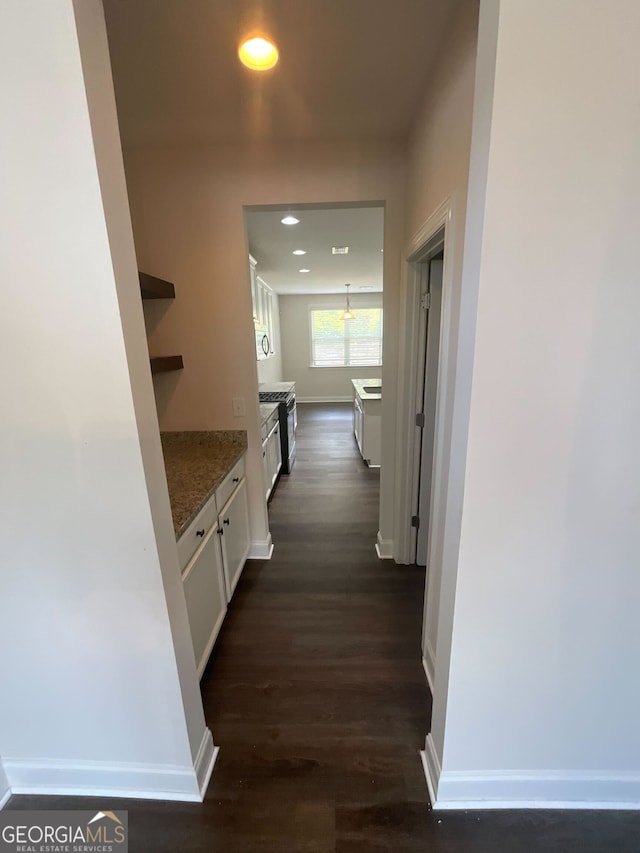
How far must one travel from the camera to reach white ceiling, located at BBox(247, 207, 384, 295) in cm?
307

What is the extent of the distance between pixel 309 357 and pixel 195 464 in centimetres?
698

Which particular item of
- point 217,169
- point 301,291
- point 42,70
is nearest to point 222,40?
point 217,169

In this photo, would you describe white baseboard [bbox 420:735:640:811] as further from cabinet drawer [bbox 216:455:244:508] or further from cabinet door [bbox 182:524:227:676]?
cabinet drawer [bbox 216:455:244:508]

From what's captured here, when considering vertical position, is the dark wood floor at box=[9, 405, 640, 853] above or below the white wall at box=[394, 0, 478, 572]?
below

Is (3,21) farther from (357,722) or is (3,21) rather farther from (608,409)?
(357,722)

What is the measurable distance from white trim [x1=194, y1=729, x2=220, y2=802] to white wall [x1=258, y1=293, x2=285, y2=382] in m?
5.14

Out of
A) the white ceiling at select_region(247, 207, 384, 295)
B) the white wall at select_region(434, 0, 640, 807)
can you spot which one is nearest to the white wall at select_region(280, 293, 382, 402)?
the white ceiling at select_region(247, 207, 384, 295)

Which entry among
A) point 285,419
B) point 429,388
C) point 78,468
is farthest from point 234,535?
point 285,419

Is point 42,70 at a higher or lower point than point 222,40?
lower

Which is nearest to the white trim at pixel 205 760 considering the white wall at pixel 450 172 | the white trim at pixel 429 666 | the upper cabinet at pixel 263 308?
the white trim at pixel 429 666

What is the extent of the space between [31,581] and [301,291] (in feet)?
25.3

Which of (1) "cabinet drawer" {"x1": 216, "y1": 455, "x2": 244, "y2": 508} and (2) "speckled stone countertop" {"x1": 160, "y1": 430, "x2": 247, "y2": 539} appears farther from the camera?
(1) "cabinet drawer" {"x1": 216, "y1": 455, "x2": 244, "y2": 508}

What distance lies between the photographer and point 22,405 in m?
0.90

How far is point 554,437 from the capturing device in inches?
35.7
